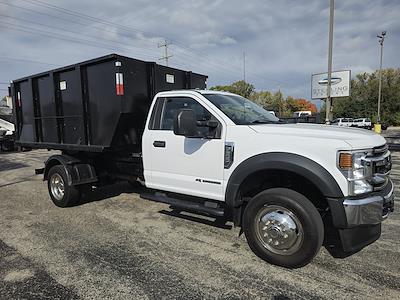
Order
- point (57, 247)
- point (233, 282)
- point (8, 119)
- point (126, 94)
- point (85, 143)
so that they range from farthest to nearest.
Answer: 1. point (8, 119)
2. point (85, 143)
3. point (126, 94)
4. point (57, 247)
5. point (233, 282)

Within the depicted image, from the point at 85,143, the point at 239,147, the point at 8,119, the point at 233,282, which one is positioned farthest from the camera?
the point at 8,119

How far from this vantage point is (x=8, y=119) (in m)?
22.6

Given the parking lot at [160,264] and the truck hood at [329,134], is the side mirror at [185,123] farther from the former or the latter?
the parking lot at [160,264]

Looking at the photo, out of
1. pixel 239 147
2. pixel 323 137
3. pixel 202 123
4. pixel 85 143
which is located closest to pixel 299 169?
pixel 323 137

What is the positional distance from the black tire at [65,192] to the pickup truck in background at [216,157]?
0.03 metres

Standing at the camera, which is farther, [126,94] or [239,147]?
[126,94]

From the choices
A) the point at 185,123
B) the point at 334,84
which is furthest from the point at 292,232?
the point at 334,84

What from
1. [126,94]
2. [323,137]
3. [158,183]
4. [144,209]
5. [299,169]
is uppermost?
[126,94]

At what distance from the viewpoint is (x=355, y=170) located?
11.2 feet

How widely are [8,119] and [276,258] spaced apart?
77.2ft

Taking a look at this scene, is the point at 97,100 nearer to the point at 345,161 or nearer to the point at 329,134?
the point at 329,134

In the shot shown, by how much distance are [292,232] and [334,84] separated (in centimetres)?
3508

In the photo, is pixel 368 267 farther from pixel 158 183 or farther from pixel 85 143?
pixel 85 143

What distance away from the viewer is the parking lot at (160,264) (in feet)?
10.8
